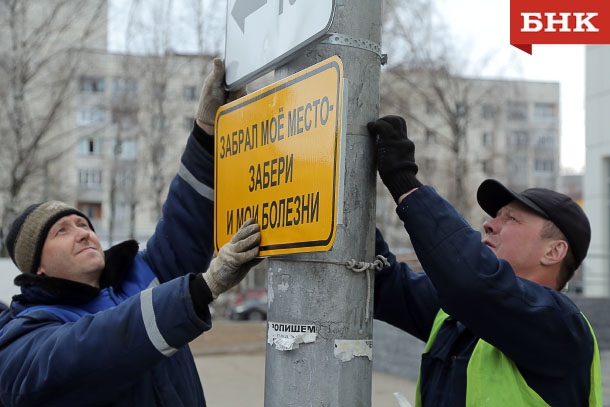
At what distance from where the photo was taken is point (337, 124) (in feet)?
6.70

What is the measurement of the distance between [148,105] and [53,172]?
6.65 meters

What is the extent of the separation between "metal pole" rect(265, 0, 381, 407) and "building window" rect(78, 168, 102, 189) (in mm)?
53444

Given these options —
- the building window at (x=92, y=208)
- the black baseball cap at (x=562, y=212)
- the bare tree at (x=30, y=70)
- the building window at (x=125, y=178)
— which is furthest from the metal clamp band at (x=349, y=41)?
the building window at (x=92, y=208)

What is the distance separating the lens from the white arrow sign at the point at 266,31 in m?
2.19

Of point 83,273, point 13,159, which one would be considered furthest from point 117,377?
point 13,159

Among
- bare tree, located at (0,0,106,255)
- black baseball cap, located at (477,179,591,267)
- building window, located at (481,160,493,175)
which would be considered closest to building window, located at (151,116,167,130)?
bare tree, located at (0,0,106,255)

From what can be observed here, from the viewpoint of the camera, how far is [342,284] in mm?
2221

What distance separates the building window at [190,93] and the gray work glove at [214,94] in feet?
83.9

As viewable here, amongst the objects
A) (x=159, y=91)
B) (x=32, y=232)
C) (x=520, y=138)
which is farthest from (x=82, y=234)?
(x=520, y=138)

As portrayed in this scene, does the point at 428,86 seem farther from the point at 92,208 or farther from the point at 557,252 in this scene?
the point at 92,208

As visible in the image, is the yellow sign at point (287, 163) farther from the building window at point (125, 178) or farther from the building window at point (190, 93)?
the building window at point (125, 178)

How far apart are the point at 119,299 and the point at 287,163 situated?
1.39 metres

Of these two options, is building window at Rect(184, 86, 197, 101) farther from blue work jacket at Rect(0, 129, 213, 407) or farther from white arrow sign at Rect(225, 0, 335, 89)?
white arrow sign at Rect(225, 0, 335, 89)

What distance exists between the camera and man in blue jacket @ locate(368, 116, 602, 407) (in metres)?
2.32
